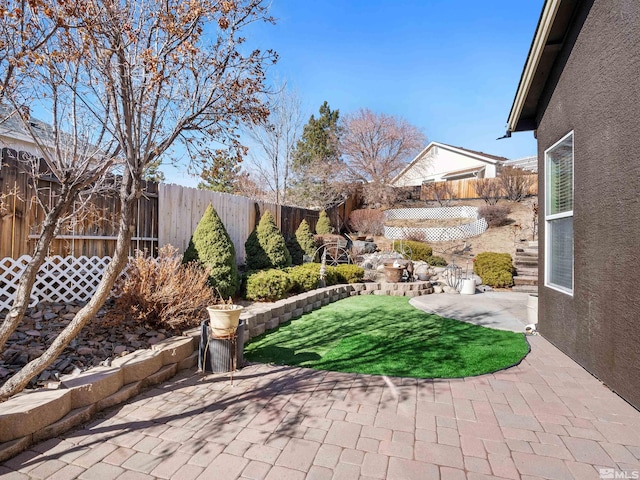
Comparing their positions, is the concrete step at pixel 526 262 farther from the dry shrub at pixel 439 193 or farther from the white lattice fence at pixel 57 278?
the white lattice fence at pixel 57 278

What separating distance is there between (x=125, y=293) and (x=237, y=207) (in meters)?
5.05

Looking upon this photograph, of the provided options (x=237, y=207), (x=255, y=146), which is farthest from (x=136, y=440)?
(x=255, y=146)

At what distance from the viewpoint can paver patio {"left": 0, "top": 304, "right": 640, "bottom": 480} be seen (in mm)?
2182

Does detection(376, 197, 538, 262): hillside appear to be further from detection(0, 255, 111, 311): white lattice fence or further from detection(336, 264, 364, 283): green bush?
detection(0, 255, 111, 311): white lattice fence

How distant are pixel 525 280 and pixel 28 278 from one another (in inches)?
455

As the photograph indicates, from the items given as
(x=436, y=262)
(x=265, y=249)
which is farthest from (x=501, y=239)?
(x=265, y=249)

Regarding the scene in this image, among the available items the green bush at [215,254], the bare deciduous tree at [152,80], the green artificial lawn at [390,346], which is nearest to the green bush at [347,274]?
the green artificial lawn at [390,346]

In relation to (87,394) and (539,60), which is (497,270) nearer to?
(539,60)

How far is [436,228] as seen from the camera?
17.8 m

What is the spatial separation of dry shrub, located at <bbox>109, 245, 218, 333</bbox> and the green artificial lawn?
3.05ft

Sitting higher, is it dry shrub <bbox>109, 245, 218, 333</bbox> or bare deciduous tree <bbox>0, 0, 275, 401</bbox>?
bare deciduous tree <bbox>0, 0, 275, 401</bbox>

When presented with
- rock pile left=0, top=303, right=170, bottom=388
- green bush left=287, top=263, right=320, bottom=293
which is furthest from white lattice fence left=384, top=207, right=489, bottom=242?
rock pile left=0, top=303, right=170, bottom=388

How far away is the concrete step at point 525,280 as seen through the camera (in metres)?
10.4

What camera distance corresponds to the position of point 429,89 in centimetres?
1296
